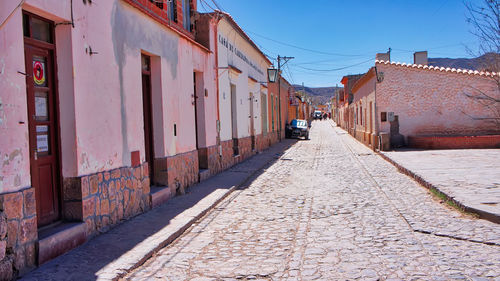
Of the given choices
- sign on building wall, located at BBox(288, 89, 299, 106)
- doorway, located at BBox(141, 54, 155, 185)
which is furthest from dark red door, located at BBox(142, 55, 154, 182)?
sign on building wall, located at BBox(288, 89, 299, 106)

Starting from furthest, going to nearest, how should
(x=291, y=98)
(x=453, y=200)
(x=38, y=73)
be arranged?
(x=291, y=98)
(x=453, y=200)
(x=38, y=73)

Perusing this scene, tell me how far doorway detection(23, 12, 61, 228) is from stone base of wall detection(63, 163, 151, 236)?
7.6 inches

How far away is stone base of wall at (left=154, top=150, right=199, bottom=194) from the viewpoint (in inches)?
325

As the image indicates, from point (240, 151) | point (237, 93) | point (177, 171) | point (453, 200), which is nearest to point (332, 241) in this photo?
point (453, 200)

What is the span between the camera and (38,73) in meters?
4.91

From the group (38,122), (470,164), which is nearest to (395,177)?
(470,164)

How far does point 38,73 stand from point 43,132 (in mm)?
660

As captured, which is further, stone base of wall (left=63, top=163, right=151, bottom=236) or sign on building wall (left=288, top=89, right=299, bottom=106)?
sign on building wall (left=288, top=89, right=299, bottom=106)

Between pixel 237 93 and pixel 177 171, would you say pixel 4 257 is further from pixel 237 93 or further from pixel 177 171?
pixel 237 93

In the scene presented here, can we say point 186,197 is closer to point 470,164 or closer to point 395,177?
point 395,177

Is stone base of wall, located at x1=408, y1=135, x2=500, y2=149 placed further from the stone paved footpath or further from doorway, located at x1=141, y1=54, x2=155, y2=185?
doorway, located at x1=141, y1=54, x2=155, y2=185

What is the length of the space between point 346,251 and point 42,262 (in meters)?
3.21

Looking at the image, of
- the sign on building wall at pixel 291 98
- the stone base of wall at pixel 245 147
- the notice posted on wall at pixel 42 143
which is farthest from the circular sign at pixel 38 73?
the sign on building wall at pixel 291 98

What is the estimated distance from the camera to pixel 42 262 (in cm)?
445
